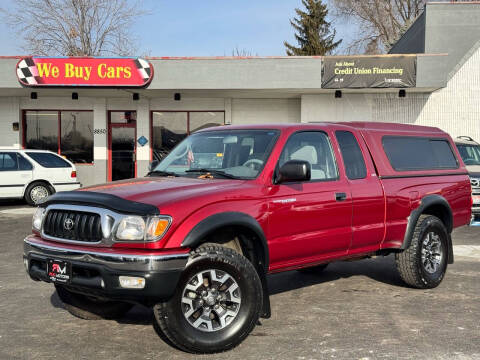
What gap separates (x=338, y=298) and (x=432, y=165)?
209 centimetres

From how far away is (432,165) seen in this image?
656cm

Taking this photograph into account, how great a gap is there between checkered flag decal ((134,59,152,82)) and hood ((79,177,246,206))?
46.8 feet

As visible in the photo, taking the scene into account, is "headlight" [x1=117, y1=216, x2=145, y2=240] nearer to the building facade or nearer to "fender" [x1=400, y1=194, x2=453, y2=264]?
"fender" [x1=400, y1=194, x2=453, y2=264]

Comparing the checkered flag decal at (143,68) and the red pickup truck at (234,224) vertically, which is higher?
the checkered flag decal at (143,68)

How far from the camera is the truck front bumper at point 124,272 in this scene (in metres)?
3.78

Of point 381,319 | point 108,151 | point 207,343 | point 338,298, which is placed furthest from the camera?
point 108,151

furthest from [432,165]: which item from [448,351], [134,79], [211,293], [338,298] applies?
[134,79]

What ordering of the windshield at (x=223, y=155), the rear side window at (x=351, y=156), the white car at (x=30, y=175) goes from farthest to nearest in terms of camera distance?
the white car at (x=30, y=175), the rear side window at (x=351, y=156), the windshield at (x=223, y=155)

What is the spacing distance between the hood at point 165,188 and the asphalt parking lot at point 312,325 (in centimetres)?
121

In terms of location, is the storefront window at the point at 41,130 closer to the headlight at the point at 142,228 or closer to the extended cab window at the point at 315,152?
the extended cab window at the point at 315,152

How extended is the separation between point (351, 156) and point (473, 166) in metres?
7.27

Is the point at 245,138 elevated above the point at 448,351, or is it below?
above

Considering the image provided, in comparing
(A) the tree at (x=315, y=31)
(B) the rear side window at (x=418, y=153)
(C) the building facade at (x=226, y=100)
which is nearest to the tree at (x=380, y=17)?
(A) the tree at (x=315, y=31)

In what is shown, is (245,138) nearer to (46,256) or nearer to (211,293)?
(211,293)
